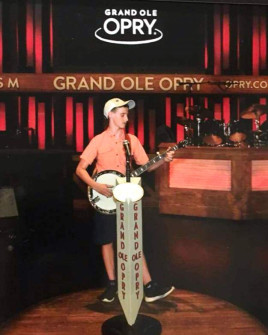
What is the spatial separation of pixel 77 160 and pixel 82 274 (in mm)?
479

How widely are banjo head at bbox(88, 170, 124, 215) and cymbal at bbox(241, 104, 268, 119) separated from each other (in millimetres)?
602

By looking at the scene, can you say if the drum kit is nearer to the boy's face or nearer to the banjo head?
the boy's face

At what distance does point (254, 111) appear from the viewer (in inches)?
76.7

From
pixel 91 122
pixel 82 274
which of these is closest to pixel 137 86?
pixel 91 122

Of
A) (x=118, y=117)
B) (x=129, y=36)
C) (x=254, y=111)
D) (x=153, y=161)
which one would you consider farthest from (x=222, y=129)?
(x=129, y=36)

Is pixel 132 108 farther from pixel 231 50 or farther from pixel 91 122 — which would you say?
pixel 231 50

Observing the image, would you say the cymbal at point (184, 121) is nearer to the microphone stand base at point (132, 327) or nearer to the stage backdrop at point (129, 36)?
the stage backdrop at point (129, 36)

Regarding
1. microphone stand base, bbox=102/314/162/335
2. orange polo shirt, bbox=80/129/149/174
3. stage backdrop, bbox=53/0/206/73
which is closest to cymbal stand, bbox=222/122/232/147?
stage backdrop, bbox=53/0/206/73

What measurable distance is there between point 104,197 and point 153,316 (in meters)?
0.53

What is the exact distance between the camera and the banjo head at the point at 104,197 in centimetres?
184

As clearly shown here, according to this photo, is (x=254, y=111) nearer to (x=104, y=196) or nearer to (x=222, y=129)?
(x=222, y=129)

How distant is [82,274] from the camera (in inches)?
74.6

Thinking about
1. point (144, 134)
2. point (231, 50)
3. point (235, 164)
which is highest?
point (231, 50)

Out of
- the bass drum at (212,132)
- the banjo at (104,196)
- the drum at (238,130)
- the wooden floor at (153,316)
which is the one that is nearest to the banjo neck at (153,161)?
the banjo at (104,196)
